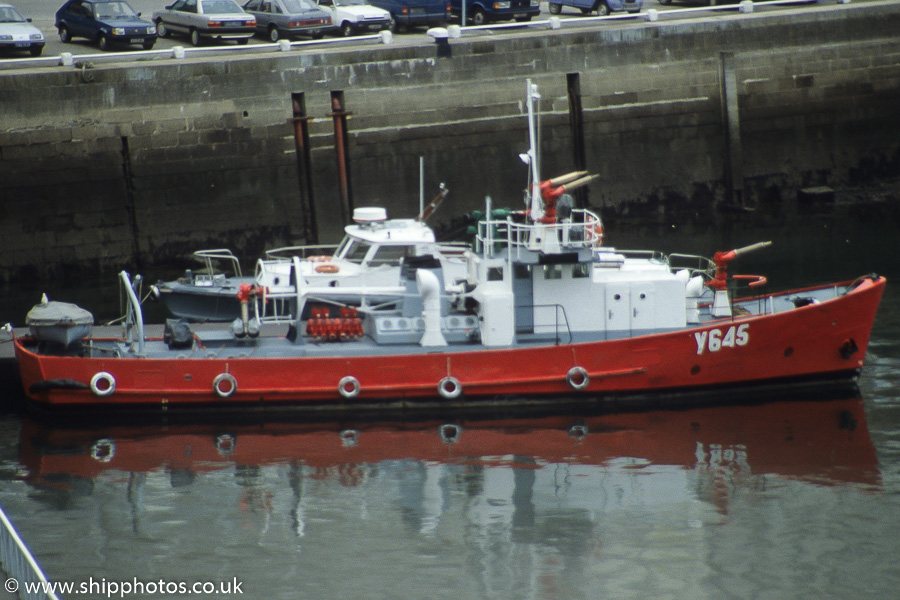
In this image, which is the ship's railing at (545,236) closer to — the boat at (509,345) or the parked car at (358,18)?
the boat at (509,345)

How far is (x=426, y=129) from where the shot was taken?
25.0 metres

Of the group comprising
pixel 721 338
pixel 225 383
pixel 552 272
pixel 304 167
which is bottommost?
pixel 225 383

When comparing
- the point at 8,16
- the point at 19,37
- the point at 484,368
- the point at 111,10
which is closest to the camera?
the point at 484,368

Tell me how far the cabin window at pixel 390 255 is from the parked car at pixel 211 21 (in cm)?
1146

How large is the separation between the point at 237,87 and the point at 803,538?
52.8 feet

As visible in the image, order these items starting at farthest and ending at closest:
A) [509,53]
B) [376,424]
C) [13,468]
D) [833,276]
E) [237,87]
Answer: [509,53], [237,87], [833,276], [376,424], [13,468]

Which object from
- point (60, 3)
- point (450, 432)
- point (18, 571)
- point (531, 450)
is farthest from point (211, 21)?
point (18, 571)

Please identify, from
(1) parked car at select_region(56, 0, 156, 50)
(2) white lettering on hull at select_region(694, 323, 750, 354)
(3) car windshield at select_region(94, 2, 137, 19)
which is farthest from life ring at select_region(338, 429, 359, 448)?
(3) car windshield at select_region(94, 2, 137, 19)

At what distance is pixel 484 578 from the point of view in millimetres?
10984

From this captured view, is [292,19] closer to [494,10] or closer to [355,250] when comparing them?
[494,10]

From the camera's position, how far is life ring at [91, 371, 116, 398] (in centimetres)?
1496

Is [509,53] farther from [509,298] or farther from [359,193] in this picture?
[509,298]

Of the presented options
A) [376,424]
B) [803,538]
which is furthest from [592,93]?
[803,538]

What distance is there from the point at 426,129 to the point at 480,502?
13.8 m
